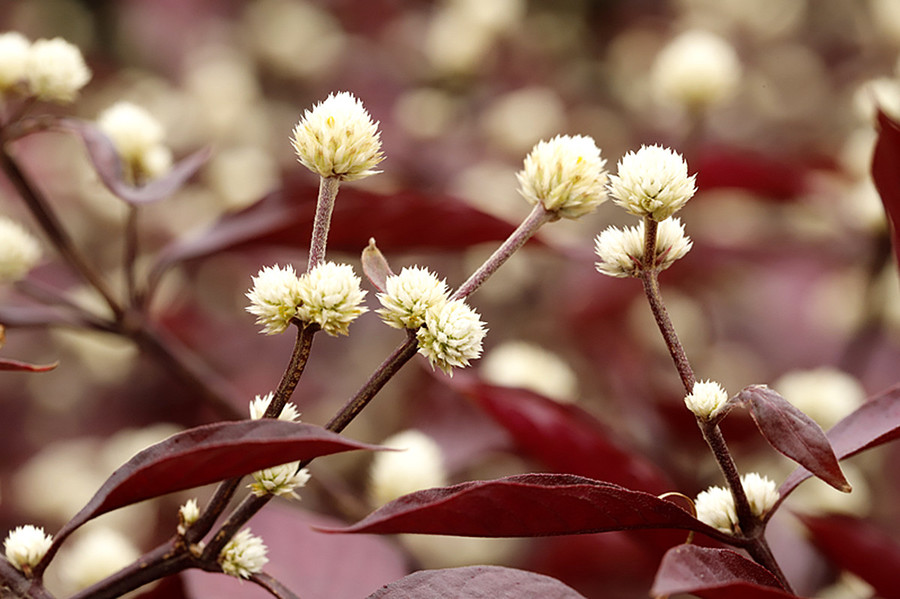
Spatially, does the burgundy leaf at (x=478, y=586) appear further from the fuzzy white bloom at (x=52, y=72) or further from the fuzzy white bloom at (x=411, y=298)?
the fuzzy white bloom at (x=52, y=72)

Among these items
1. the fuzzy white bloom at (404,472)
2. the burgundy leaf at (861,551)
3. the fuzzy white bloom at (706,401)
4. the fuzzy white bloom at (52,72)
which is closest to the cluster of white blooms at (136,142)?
the fuzzy white bloom at (52,72)

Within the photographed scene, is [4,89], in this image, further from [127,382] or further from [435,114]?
[435,114]

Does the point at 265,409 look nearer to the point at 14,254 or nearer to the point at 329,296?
the point at 329,296

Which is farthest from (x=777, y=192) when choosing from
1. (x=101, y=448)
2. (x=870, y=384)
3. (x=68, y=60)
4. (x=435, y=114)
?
(x=101, y=448)

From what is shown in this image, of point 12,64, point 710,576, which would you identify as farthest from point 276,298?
point 12,64

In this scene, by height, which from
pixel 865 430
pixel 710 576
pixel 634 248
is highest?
pixel 634 248

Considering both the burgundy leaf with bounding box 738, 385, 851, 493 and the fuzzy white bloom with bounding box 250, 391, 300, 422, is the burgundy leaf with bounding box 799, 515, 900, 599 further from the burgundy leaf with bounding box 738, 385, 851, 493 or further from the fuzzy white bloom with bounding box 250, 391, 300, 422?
the fuzzy white bloom with bounding box 250, 391, 300, 422
